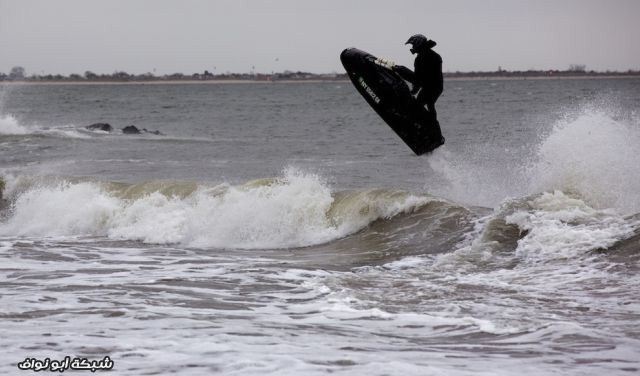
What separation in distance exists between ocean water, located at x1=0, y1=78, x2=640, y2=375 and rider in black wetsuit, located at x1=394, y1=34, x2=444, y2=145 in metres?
1.36

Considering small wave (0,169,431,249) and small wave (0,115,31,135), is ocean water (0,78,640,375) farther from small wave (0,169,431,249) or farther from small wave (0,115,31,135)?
small wave (0,115,31,135)

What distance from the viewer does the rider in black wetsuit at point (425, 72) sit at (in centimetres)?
1295

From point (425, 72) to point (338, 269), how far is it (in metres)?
3.60

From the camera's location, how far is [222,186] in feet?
58.0

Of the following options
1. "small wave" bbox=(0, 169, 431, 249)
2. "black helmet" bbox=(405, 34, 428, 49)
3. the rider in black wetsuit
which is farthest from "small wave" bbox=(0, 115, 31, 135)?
"black helmet" bbox=(405, 34, 428, 49)

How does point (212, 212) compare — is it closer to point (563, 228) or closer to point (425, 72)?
point (425, 72)

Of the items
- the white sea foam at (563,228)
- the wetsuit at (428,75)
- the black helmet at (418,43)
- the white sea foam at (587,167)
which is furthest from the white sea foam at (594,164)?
the black helmet at (418,43)

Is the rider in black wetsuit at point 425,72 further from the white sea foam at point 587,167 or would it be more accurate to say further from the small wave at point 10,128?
the small wave at point 10,128

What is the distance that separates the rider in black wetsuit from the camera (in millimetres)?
12953

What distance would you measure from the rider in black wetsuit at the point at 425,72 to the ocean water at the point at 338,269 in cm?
136

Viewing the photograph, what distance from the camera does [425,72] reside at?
13156 mm

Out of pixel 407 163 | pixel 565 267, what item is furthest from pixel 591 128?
pixel 407 163

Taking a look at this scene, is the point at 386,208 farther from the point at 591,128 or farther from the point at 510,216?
the point at 591,128

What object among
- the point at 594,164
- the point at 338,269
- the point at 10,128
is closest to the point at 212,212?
the point at 338,269
